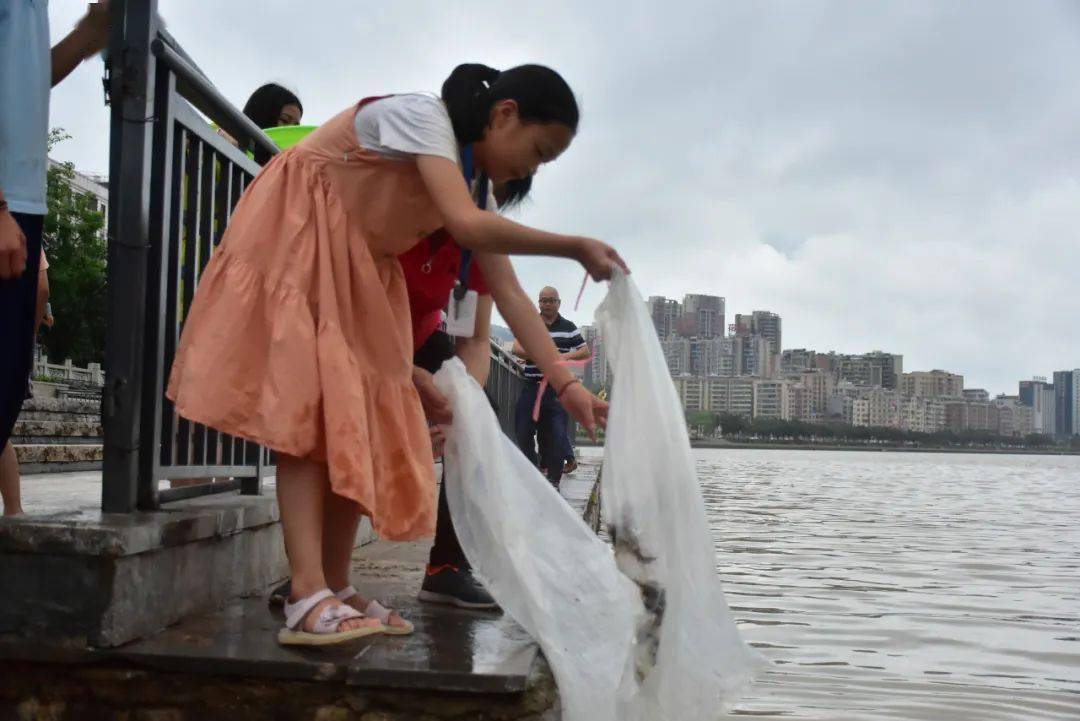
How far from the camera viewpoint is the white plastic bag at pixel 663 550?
7.30 feet

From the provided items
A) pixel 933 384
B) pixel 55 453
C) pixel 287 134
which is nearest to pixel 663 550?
pixel 287 134

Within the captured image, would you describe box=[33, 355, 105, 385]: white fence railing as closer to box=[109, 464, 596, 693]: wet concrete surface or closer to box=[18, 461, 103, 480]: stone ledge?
box=[18, 461, 103, 480]: stone ledge

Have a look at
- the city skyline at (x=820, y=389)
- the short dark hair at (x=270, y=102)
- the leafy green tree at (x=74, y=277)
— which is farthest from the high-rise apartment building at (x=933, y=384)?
the short dark hair at (x=270, y=102)

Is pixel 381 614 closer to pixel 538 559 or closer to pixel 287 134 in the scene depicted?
pixel 538 559

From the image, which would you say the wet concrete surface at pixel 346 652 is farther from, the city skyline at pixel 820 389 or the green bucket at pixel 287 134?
→ the city skyline at pixel 820 389

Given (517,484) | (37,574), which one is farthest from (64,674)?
(517,484)

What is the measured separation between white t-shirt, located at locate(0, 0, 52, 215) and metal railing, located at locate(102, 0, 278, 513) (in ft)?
0.48

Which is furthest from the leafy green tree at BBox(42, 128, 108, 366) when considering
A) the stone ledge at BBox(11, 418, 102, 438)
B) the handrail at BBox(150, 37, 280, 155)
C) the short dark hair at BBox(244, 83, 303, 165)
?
the handrail at BBox(150, 37, 280, 155)

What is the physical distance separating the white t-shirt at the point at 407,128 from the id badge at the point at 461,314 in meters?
0.65

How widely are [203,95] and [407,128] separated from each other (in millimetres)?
818

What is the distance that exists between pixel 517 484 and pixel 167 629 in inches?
32.6

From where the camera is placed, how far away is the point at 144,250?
2.47 m

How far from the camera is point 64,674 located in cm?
212

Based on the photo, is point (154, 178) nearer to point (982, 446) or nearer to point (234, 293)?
point (234, 293)
